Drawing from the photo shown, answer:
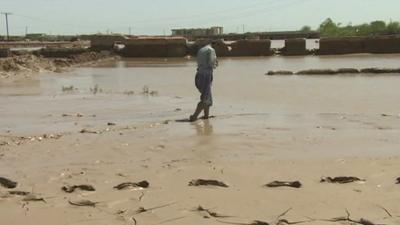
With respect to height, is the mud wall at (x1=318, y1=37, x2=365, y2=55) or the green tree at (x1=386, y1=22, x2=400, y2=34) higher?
the green tree at (x1=386, y1=22, x2=400, y2=34)

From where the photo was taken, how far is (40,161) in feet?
23.4

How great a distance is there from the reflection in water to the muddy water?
16 millimetres

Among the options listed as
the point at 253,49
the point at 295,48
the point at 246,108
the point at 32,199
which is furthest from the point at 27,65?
the point at 32,199

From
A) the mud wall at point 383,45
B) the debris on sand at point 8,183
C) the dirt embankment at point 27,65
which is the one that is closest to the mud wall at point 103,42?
the dirt embankment at point 27,65

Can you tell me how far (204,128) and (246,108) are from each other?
3018 mm

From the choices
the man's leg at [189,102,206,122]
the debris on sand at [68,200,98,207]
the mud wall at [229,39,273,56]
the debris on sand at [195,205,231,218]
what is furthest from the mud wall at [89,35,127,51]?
the debris on sand at [195,205,231,218]

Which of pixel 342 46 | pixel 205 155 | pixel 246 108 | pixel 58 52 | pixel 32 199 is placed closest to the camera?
pixel 32 199

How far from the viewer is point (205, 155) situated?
7340 millimetres

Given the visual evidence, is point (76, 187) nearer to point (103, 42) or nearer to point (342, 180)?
point (342, 180)

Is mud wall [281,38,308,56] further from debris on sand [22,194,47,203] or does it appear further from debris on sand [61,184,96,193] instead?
debris on sand [22,194,47,203]

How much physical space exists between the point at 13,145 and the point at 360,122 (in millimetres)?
5619

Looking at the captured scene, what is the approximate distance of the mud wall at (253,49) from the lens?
39531 mm

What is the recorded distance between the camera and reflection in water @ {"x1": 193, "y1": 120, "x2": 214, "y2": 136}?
9242 mm

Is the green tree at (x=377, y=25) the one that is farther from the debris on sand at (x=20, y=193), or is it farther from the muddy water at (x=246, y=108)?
the debris on sand at (x=20, y=193)
